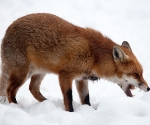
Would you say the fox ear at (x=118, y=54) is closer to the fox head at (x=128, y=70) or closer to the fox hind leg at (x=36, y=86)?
the fox head at (x=128, y=70)

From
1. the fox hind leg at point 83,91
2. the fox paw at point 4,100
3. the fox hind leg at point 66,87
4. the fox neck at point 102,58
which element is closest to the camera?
the fox hind leg at point 66,87

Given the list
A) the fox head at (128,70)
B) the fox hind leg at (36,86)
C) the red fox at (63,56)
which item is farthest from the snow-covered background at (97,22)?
the fox head at (128,70)

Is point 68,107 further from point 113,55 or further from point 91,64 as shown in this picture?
point 113,55

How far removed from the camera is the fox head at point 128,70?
246 inches

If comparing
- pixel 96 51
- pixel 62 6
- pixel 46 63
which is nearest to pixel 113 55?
pixel 96 51

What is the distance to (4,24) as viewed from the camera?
11.1m

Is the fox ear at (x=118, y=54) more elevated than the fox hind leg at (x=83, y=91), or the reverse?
the fox ear at (x=118, y=54)

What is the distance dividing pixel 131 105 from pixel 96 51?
2.17m

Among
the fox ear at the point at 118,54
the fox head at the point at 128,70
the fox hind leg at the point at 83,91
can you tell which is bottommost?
the fox hind leg at the point at 83,91

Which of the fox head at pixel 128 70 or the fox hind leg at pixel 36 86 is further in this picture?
the fox hind leg at pixel 36 86

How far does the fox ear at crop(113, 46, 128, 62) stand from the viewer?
624 cm

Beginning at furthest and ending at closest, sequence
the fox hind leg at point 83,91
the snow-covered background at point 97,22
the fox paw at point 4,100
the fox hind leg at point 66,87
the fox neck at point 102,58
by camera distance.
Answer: the snow-covered background at point 97,22, the fox hind leg at point 83,91, the fox paw at point 4,100, the fox neck at point 102,58, the fox hind leg at point 66,87

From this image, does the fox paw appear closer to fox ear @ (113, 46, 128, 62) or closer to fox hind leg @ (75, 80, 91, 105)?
fox hind leg @ (75, 80, 91, 105)

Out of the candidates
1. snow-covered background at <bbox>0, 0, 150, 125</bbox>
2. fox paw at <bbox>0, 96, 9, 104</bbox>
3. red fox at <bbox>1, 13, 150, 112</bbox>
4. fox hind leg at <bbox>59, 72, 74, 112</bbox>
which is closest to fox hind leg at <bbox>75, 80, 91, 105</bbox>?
snow-covered background at <bbox>0, 0, 150, 125</bbox>
